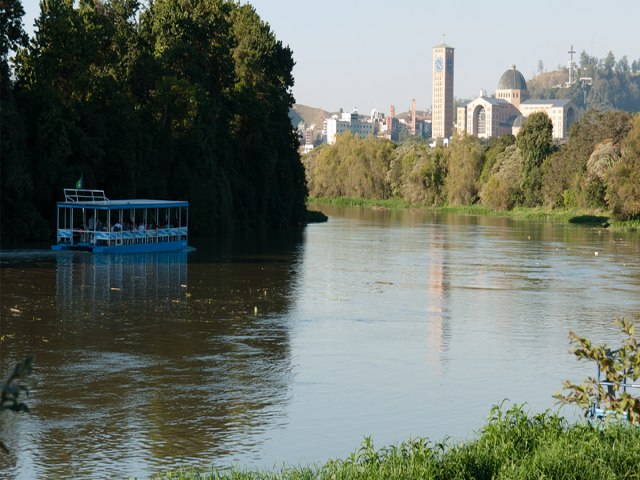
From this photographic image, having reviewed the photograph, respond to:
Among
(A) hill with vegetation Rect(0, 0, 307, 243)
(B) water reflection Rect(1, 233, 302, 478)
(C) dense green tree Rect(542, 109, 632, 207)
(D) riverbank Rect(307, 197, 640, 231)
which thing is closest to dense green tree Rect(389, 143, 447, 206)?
(D) riverbank Rect(307, 197, 640, 231)

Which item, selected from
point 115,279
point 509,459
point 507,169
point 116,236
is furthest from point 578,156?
point 509,459

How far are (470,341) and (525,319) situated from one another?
15.5 ft

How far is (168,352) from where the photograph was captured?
24.8 meters

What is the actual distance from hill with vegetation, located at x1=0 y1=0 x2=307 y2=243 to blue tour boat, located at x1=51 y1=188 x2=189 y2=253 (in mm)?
1670

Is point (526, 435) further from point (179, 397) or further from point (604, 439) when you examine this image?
point (179, 397)

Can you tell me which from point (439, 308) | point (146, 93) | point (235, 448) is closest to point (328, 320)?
point (439, 308)

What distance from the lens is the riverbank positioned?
9178 cm

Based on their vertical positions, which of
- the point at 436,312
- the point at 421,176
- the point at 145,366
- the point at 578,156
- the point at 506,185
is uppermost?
the point at 578,156

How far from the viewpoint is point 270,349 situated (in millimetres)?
25531

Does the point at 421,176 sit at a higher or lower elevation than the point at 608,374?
higher

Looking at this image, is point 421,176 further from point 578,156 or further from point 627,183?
point 627,183

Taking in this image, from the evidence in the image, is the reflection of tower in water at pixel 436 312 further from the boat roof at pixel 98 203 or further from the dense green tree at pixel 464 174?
the dense green tree at pixel 464 174

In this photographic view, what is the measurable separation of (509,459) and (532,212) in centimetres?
10003

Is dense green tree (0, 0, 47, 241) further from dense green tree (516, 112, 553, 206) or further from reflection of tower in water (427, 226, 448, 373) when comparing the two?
dense green tree (516, 112, 553, 206)
